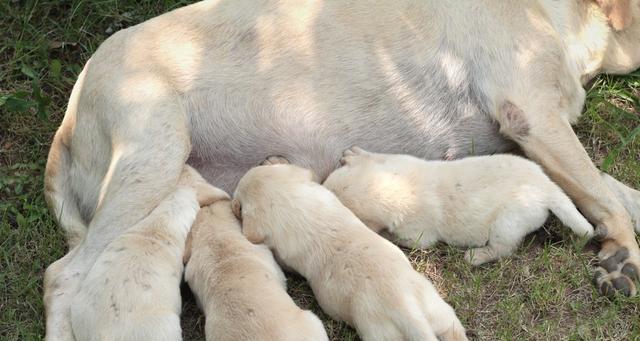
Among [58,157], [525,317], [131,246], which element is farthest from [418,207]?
[58,157]

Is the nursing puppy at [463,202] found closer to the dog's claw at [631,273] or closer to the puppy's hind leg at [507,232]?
Answer: the puppy's hind leg at [507,232]

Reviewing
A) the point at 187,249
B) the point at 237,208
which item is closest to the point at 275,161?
the point at 237,208

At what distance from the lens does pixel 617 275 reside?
3.59 m

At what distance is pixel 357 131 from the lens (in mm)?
4020

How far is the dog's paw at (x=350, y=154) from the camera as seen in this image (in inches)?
151

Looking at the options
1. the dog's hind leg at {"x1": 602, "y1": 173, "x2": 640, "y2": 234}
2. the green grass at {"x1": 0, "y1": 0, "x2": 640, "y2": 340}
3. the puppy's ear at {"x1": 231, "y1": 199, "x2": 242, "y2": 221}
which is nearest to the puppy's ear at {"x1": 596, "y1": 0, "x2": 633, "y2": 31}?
the green grass at {"x1": 0, "y1": 0, "x2": 640, "y2": 340}

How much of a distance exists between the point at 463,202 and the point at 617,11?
4.45 feet

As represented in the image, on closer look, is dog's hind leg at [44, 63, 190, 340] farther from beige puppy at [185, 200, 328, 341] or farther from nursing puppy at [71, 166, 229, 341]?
beige puppy at [185, 200, 328, 341]

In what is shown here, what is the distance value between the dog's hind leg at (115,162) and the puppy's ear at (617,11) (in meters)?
1.97

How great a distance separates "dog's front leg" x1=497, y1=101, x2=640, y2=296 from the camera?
372cm

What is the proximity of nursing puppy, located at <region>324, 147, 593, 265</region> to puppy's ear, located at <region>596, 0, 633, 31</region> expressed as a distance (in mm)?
1007

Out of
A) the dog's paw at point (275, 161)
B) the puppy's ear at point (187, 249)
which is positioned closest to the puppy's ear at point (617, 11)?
the dog's paw at point (275, 161)

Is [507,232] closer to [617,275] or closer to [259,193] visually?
[617,275]

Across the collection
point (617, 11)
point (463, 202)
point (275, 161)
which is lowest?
point (275, 161)
